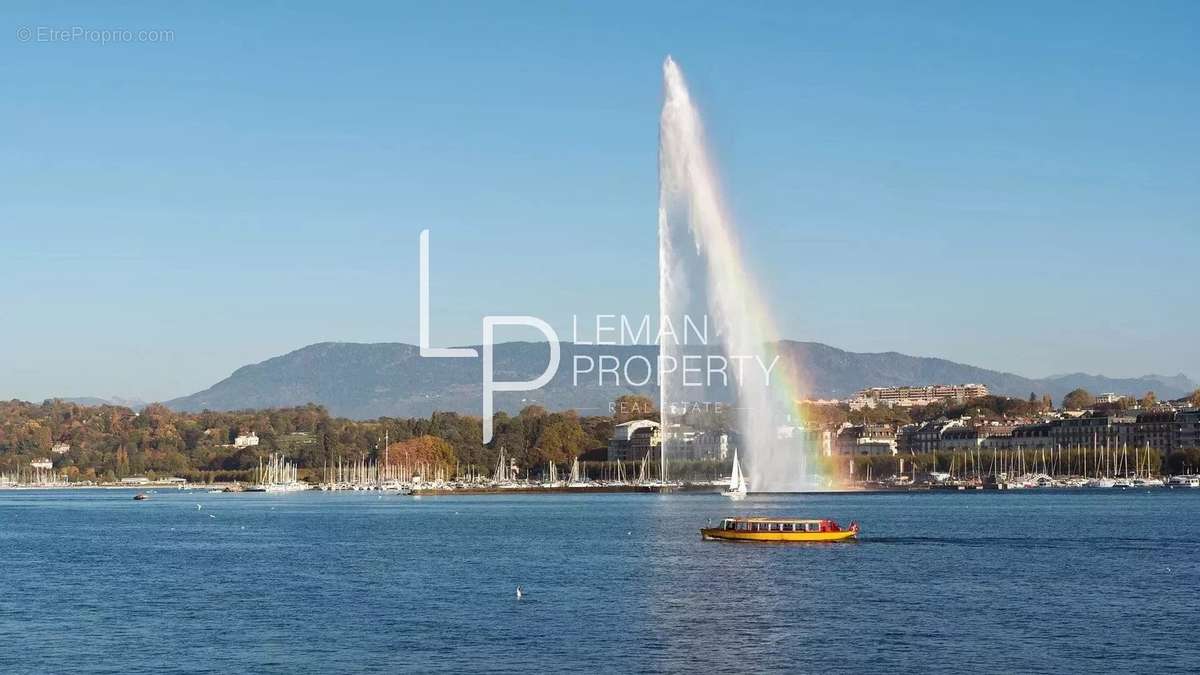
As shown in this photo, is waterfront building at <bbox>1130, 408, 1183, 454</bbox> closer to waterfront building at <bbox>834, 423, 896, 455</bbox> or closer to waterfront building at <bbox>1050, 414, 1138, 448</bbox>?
waterfront building at <bbox>1050, 414, 1138, 448</bbox>

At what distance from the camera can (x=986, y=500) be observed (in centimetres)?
11438

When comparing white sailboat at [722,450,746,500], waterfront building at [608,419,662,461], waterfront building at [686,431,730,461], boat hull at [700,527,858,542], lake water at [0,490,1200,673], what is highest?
waterfront building at [608,419,662,461]

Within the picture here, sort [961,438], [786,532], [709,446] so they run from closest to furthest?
[786,532]
[709,446]
[961,438]

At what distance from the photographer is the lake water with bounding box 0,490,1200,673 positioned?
31.1 metres

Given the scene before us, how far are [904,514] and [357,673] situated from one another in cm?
6250

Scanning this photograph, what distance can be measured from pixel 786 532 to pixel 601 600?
22024 millimetres

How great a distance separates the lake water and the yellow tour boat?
1.36 m

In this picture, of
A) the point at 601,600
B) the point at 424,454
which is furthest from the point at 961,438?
the point at 601,600

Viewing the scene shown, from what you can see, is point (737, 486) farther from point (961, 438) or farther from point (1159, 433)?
point (961, 438)

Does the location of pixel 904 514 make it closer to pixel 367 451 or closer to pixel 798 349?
pixel 798 349

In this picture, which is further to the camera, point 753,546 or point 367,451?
point 367,451

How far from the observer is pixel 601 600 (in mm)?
40438

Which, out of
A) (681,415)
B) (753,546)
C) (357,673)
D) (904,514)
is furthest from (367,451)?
(357,673)

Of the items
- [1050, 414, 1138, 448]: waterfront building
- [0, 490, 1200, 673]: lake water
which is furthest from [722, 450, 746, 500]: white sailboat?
[1050, 414, 1138, 448]: waterfront building
